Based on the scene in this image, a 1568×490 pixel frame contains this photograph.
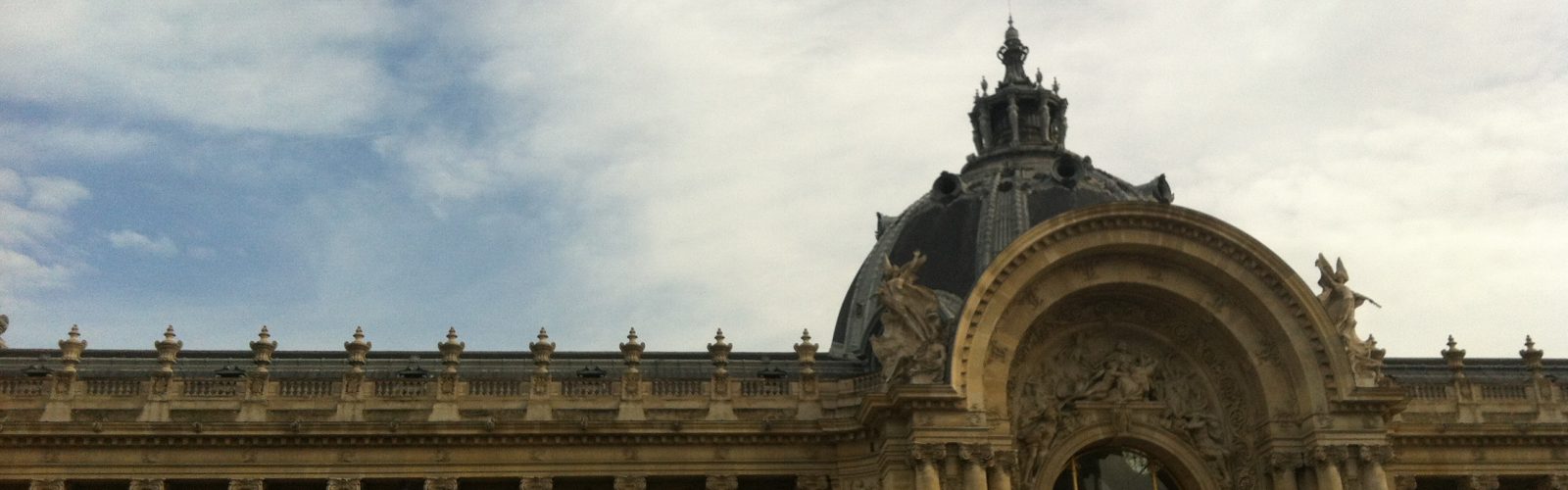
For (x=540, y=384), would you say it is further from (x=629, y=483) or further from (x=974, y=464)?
(x=974, y=464)

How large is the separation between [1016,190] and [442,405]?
1728 centimetres

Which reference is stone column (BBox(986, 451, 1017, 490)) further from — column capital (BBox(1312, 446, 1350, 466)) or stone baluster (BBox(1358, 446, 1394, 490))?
stone baluster (BBox(1358, 446, 1394, 490))

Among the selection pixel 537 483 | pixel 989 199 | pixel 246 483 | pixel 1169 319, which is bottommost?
pixel 246 483

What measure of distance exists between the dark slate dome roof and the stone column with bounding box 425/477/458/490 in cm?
A: 1156

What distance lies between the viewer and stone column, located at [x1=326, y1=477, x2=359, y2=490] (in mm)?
34375

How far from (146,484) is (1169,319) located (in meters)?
26.3

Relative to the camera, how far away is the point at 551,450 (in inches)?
1380

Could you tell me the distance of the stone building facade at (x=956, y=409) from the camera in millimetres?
33969

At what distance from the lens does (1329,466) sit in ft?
111

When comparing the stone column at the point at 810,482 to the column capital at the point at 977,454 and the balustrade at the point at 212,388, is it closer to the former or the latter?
Result: the column capital at the point at 977,454

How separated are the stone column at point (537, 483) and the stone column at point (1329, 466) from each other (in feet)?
62.1

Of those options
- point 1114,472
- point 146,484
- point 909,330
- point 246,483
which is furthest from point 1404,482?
point 146,484

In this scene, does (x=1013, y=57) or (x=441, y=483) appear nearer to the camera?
(x=441, y=483)

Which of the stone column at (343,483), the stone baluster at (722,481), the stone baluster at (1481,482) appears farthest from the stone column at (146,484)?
the stone baluster at (1481,482)
